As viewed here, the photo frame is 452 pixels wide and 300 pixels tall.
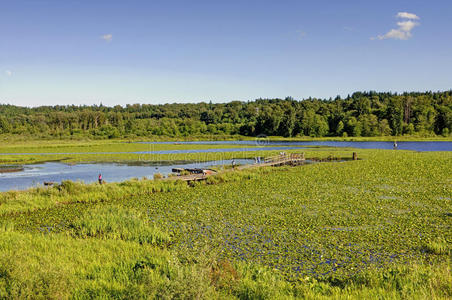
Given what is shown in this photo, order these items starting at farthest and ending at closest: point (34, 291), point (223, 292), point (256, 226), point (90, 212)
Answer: point (90, 212) → point (256, 226) → point (223, 292) → point (34, 291)

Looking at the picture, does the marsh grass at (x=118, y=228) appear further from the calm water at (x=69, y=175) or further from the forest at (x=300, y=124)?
the forest at (x=300, y=124)

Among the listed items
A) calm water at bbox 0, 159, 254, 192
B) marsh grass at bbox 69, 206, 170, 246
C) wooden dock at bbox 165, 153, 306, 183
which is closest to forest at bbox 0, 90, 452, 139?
calm water at bbox 0, 159, 254, 192

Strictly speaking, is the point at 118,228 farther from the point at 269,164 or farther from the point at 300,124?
the point at 300,124

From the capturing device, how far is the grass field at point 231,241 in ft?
26.1

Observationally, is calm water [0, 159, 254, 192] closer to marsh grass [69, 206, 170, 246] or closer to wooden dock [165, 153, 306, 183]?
wooden dock [165, 153, 306, 183]

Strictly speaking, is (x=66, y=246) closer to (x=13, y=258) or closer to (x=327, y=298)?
(x=13, y=258)

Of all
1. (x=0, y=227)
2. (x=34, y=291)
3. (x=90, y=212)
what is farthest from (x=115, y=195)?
(x=34, y=291)

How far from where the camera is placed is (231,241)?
13398 millimetres

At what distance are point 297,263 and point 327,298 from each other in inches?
135

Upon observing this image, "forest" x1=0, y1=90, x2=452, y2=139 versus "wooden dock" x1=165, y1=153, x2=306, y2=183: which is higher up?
"forest" x1=0, y1=90, x2=452, y2=139

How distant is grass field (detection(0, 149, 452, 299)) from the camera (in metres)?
7.96

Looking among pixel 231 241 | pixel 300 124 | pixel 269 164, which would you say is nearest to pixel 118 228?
pixel 231 241

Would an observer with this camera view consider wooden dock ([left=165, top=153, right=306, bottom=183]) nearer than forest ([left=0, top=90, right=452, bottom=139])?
Yes

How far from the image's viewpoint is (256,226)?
15.5 meters
